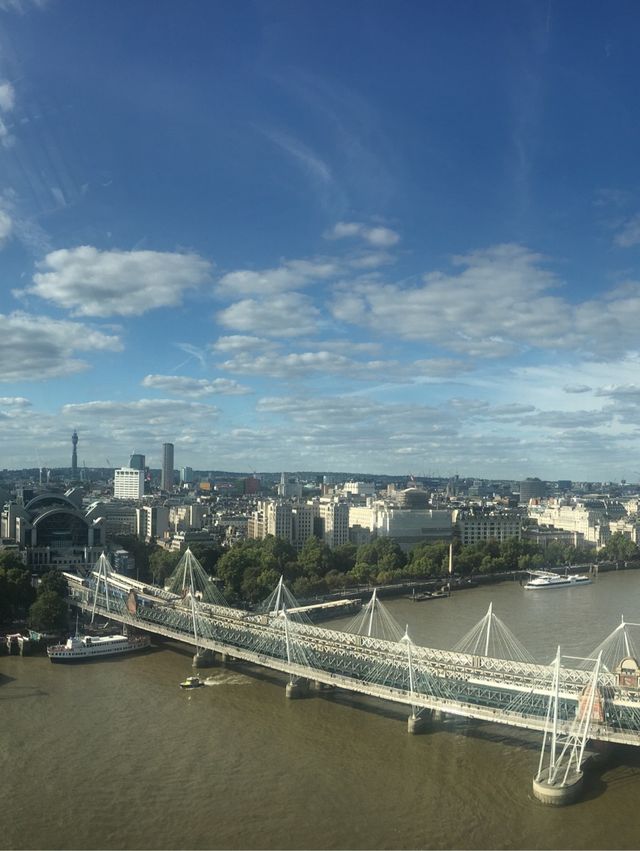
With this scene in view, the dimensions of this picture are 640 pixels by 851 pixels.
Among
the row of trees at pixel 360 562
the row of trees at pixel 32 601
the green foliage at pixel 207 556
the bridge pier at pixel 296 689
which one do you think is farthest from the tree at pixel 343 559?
the bridge pier at pixel 296 689

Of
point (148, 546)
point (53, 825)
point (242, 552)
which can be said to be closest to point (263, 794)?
point (53, 825)

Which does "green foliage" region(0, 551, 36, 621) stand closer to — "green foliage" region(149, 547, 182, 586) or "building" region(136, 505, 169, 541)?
"green foliage" region(149, 547, 182, 586)

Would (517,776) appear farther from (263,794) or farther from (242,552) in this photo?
(242,552)

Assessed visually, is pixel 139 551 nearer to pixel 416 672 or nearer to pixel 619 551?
pixel 416 672

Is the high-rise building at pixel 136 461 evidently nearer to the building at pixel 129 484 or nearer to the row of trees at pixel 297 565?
the building at pixel 129 484

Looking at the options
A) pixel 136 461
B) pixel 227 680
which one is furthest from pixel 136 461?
pixel 227 680

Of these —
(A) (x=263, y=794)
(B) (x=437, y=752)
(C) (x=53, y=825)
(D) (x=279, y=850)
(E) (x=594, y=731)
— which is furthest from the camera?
(B) (x=437, y=752)
